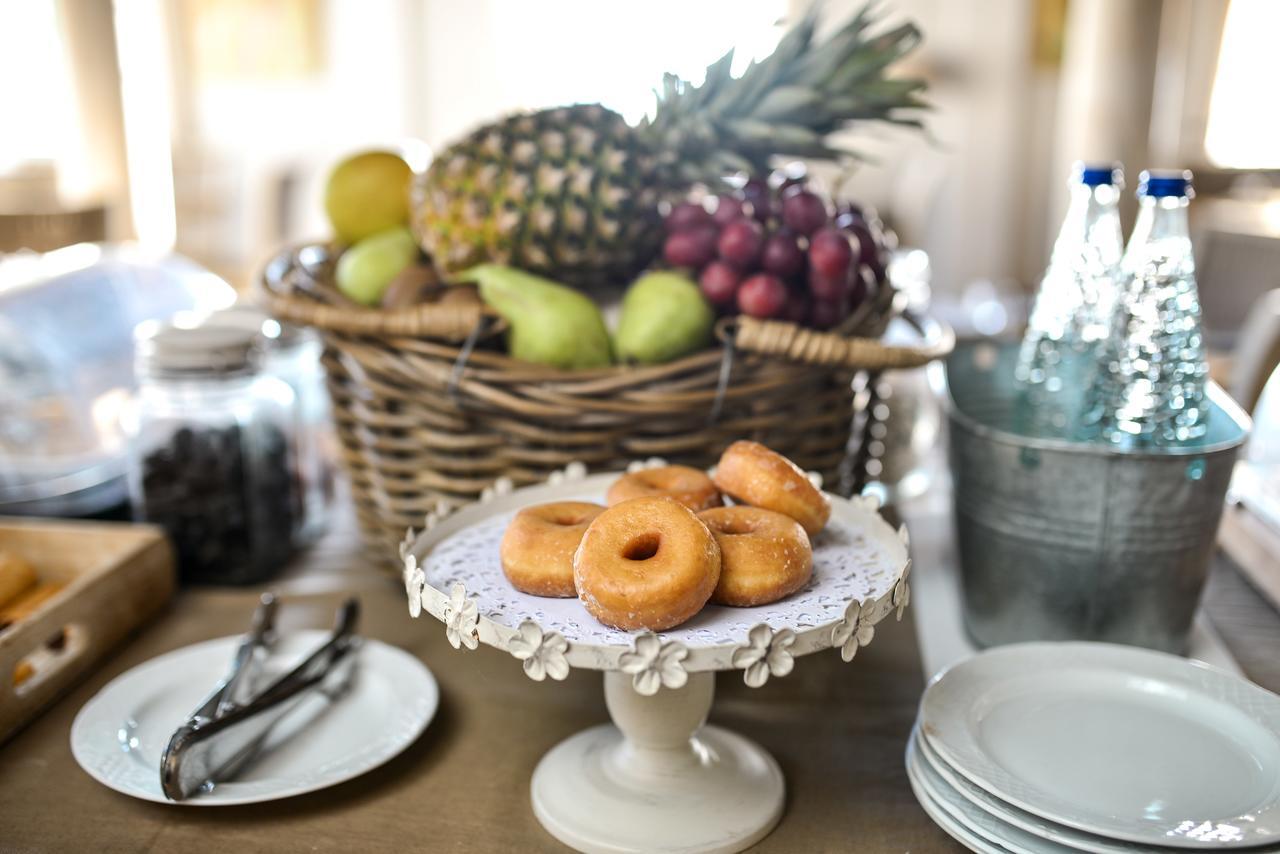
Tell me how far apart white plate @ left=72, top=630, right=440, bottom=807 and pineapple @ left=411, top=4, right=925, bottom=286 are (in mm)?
345

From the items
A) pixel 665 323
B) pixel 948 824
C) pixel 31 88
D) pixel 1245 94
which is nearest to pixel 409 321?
pixel 665 323

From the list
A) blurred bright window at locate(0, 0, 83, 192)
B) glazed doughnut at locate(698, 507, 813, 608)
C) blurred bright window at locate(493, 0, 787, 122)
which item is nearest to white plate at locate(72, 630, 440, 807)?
glazed doughnut at locate(698, 507, 813, 608)

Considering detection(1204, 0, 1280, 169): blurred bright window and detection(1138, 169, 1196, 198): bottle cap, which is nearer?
detection(1138, 169, 1196, 198): bottle cap

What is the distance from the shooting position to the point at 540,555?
1.70 feet

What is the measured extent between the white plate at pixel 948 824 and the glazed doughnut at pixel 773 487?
0.14 m

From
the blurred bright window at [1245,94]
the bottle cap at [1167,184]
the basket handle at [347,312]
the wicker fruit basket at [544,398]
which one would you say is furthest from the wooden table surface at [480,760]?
the blurred bright window at [1245,94]

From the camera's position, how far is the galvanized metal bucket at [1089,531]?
65cm

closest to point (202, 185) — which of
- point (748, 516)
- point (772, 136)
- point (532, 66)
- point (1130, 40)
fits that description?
point (532, 66)

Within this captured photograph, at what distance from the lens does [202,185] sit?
5094 mm

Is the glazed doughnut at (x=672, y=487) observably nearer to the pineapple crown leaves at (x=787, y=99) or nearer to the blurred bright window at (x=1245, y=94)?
the pineapple crown leaves at (x=787, y=99)

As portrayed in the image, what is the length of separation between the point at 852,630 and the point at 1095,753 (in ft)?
0.62

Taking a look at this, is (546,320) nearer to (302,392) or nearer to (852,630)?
(852,630)

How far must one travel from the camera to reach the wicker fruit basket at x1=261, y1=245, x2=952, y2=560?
710mm

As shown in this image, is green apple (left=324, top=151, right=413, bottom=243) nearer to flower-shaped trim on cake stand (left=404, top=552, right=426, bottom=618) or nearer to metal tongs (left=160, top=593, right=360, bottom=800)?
metal tongs (left=160, top=593, right=360, bottom=800)
